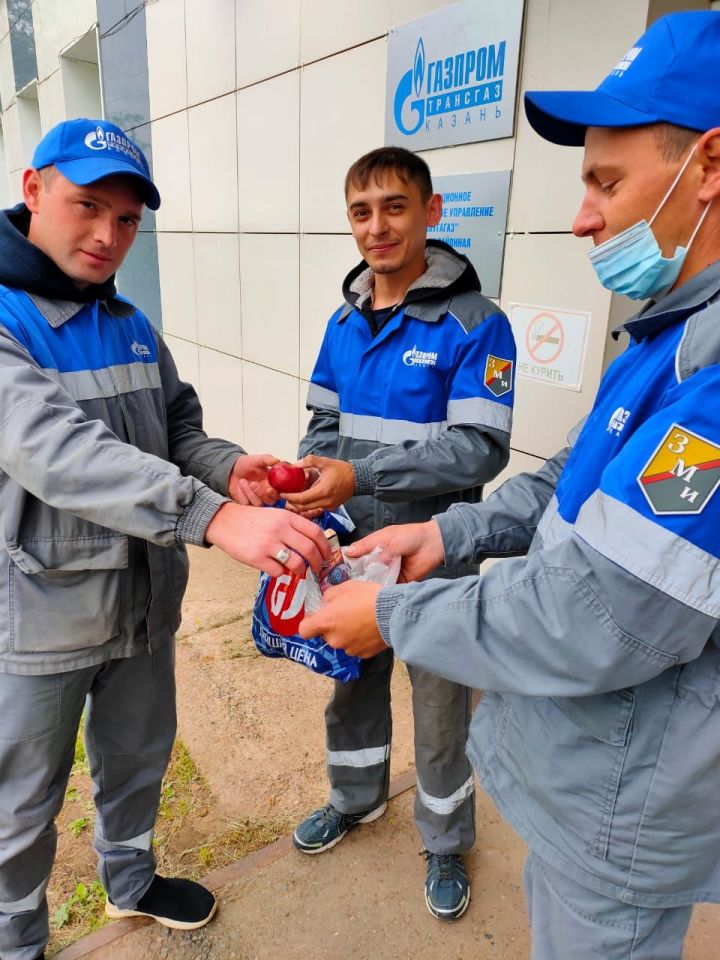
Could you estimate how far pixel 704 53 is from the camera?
103 cm

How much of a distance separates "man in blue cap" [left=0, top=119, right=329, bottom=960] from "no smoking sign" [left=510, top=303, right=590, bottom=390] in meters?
1.37

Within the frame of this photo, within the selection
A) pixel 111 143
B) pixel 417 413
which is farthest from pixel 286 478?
pixel 111 143

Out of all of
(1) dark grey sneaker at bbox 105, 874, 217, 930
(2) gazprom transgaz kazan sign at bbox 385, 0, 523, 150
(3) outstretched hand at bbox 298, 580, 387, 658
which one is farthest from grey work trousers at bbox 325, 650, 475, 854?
(2) gazprom transgaz kazan sign at bbox 385, 0, 523, 150

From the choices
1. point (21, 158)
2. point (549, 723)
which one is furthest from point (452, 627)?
point (21, 158)

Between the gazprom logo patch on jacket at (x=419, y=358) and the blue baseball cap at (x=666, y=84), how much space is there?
1040 millimetres

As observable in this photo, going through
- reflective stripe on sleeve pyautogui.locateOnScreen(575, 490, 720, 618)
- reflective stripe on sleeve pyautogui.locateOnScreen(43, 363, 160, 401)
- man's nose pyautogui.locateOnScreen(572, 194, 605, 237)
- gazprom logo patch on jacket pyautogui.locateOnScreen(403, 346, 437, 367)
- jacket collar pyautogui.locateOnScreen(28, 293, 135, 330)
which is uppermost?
man's nose pyautogui.locateOnScreen(572, 194, 605, 237)

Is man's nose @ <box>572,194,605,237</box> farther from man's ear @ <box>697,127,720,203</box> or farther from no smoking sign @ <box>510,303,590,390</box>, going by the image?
no smoking sign @ <box>510,303,590,390</box>

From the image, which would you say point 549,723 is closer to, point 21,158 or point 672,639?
point 672,639

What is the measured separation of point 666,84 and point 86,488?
1345mm

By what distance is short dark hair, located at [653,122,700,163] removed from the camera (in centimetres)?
105

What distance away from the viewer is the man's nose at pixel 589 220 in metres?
1.21

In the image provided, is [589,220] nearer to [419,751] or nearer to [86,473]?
[86,473]

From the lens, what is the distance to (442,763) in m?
2.26

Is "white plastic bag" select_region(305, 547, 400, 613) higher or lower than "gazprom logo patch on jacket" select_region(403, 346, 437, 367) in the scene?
lower
